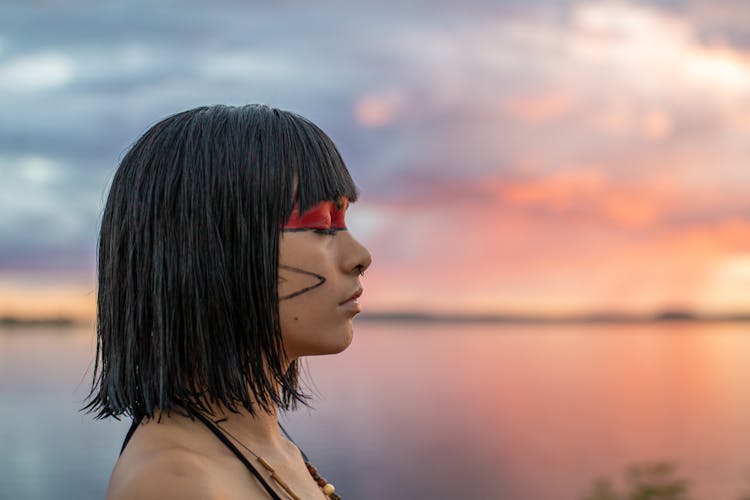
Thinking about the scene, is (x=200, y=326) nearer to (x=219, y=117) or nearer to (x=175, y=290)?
(x=175, y=290)

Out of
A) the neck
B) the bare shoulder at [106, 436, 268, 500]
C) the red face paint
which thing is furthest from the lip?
the bare shoulder at [106, 436, 268, 500]

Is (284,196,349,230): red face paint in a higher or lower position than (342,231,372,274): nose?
higher

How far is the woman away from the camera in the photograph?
90.3 inches

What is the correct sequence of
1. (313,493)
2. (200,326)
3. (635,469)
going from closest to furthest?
(200,326)
(313,493)
(635,469)

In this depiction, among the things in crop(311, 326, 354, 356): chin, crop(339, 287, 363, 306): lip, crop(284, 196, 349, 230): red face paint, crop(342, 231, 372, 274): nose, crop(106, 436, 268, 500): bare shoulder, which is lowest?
crop(106, 436, 268, 500): bare shoulder

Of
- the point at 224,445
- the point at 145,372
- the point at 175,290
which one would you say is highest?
the point at 175,290

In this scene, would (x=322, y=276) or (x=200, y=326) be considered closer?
(x=200, y=326)

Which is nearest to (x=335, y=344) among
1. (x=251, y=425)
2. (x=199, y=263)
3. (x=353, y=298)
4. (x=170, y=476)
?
(x=353, y=298)

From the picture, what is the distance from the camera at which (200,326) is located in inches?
89.7

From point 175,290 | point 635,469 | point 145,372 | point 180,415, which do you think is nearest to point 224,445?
point 180,415

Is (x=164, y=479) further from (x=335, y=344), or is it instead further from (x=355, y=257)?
(x=355, y=257)

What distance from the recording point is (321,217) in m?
2.45

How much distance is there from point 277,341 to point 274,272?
0.19 metres

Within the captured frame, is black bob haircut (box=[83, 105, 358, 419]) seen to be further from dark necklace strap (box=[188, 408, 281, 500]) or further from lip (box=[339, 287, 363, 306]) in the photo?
lip (box=[339, 287, 363, 306])
